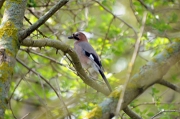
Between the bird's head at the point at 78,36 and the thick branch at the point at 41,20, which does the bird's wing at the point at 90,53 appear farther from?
the thick branch at the point at 41,20

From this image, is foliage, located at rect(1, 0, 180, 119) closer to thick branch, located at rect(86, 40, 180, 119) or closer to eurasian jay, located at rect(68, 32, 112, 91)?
eurasian jay, located at rect(68, 32, 112, 91)

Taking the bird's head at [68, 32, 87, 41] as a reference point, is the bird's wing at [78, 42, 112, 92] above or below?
below

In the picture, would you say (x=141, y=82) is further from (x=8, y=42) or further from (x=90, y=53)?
(x=90, y=53)

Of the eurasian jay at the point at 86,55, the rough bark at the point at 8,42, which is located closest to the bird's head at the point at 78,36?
the eurasian jay at the point at 86,55

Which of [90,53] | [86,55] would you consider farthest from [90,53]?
[86,55]

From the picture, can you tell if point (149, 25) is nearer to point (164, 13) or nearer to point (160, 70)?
point (164, 13)

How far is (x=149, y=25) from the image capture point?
238 inches

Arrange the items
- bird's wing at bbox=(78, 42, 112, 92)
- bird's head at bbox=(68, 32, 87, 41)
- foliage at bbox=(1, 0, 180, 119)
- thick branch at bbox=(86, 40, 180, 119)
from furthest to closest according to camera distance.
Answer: bird's head at bbox=(68, 32, 87, 41), bird's wing at bbox=(78, 42, 112, 92), foliage at bbox=(1, 0, 180, 119), thick branch at bbox=(86, 40, 180, 119)

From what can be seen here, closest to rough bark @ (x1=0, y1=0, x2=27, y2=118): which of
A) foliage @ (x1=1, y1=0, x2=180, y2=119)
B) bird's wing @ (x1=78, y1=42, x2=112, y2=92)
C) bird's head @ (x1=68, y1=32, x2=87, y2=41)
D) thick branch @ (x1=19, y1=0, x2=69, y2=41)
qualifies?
thick branch @ (x1=19, y1=0, x2=69, y2=41)

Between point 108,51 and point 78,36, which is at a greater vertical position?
point 78,36

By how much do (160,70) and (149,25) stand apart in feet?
9.25

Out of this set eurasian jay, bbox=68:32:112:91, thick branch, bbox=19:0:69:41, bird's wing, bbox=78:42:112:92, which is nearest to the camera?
thick branch, bbox=19:0:69:41

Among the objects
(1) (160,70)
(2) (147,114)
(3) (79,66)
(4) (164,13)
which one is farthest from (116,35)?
(1) (160,70)

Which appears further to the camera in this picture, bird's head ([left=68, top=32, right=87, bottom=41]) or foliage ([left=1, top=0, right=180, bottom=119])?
A: bird's head ([left=68, top=32, right=87, bottom=41])
